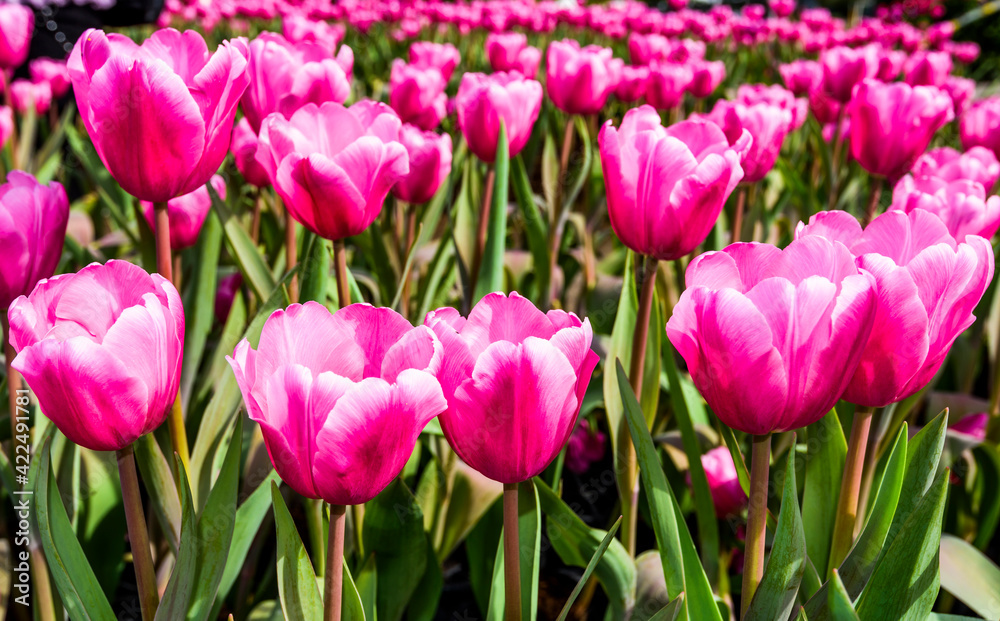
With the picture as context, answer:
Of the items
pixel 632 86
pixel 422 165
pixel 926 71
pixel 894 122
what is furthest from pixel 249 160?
pixel 926 71

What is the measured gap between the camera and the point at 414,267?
1.97m

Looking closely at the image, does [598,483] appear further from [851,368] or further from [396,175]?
[851,368]

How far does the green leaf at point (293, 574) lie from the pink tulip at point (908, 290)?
476 millimetres

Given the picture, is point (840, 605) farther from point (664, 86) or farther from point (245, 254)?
point (664, 86)

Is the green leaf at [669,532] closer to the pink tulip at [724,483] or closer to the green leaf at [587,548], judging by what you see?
the green leaf at [587,548]

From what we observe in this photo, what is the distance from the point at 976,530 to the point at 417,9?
6077 mm

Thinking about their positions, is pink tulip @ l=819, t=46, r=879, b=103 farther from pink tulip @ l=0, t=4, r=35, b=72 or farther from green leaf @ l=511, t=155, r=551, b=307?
pink tulip @ l=0, t=4, r=35, b=72

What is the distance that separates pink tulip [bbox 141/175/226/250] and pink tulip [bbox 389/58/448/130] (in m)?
0.51

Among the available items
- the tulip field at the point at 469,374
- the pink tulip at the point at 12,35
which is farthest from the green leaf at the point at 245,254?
the pink tulip at the point at 12,35

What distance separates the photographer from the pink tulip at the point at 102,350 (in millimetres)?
602

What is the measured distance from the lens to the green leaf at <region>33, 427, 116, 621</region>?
0.69 metres

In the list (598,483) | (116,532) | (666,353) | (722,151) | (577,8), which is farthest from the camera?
(577,8)

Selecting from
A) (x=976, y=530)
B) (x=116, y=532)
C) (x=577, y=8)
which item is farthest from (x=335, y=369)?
(x=577, y=8)

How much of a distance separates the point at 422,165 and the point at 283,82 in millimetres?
266
